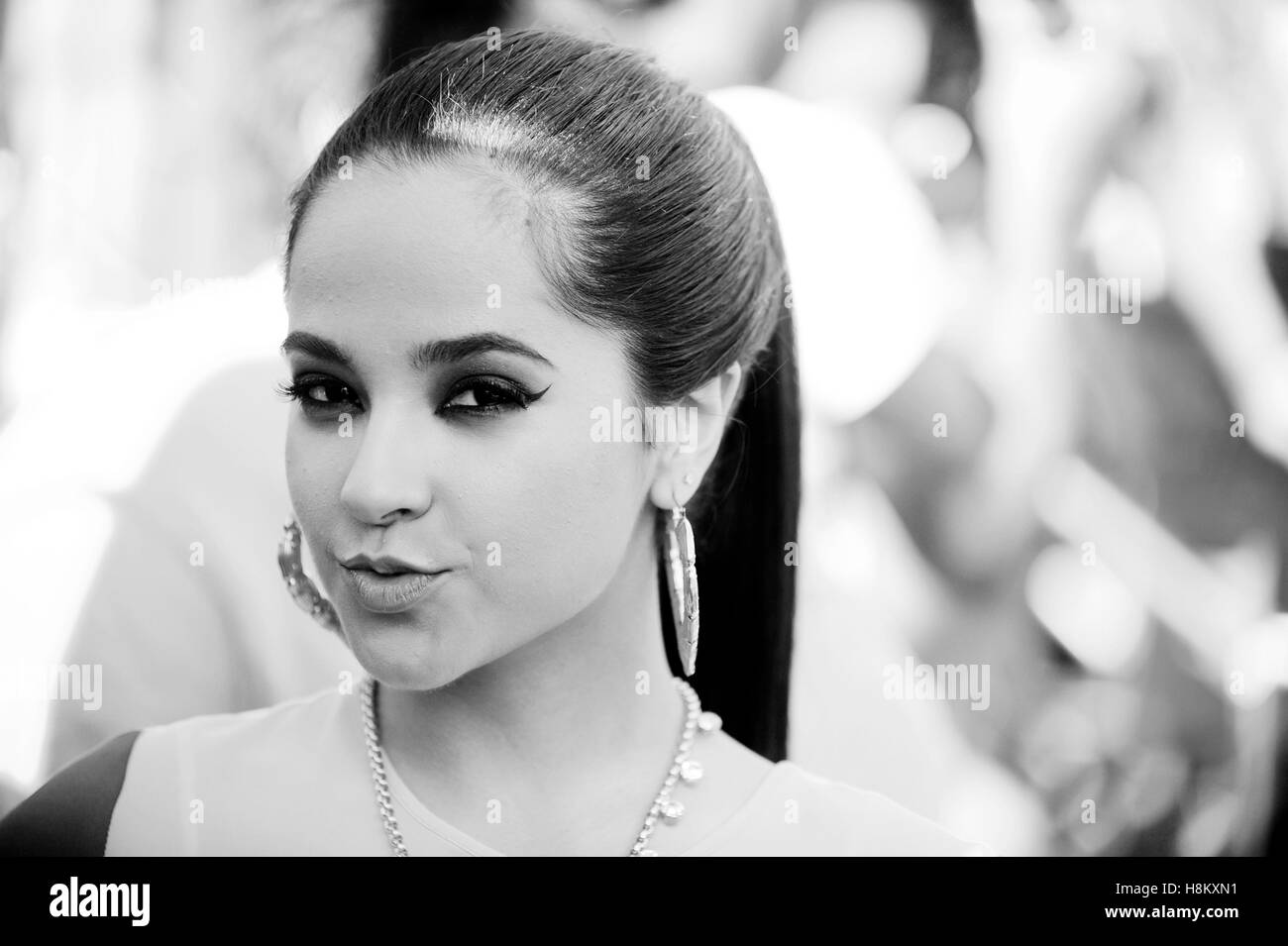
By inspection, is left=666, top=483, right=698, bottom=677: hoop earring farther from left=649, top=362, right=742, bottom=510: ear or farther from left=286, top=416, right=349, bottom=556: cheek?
left=286, top=416, right=349, bottom=556: cheek

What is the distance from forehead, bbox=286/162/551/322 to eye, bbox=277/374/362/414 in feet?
0.24

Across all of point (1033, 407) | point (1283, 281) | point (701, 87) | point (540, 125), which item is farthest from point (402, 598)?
point (1283, 281)

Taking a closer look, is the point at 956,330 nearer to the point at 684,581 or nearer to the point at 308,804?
the point at 684,581

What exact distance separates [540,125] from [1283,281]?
159 cm

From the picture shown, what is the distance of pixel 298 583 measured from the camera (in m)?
1.46

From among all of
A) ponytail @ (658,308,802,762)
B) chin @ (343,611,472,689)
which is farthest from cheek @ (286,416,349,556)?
ponytail @ (658,308,802,762)

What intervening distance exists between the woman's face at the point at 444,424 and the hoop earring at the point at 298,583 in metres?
0.13

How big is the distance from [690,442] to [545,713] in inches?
13.1

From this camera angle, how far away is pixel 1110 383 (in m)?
2.30

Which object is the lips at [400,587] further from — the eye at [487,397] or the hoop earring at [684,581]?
the hoop earring at [684,581]

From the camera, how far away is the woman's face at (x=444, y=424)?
1264mm

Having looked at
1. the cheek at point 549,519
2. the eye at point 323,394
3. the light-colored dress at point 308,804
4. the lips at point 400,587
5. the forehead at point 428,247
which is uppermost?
the forehead at point 428,247

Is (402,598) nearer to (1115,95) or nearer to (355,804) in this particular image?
(355,804)

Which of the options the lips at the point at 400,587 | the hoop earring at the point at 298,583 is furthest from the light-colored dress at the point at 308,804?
the lips at the point at 400,587
